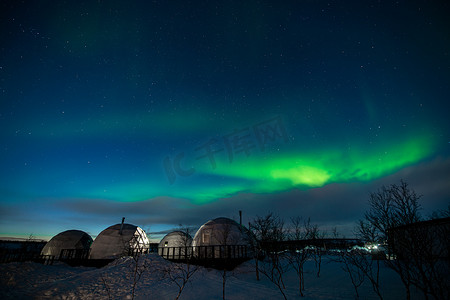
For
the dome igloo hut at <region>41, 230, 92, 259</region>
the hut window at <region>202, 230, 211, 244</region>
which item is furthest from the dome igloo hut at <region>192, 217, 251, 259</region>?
the dome igloo hut at <region>41, 230, 92, 259</region>

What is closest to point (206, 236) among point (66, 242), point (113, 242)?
point (113, 242)

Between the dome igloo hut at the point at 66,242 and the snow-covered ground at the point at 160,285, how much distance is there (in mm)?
15549

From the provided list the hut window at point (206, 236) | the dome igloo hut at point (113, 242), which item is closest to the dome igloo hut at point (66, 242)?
the dome igloo hut at point (113, 242)

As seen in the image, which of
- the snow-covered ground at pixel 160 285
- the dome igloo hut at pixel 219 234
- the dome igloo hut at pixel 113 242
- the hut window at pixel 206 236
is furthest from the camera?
the dome igloo hut at pixel 113 242

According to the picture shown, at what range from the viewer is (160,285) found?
12.4 metres

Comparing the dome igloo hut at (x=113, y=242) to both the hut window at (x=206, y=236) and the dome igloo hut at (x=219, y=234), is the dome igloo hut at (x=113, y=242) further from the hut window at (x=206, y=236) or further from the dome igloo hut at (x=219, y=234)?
the hut window at (x=206, y=236)

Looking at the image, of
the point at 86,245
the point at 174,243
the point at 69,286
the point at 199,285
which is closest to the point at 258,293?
the point at 199,285

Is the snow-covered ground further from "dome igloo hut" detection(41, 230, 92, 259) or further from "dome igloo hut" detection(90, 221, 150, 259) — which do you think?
"dome igloo hut" detection(41, 230, 92, 259)

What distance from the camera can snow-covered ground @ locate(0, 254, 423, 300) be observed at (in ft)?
35.7

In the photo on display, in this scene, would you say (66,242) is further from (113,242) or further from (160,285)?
(160,285)

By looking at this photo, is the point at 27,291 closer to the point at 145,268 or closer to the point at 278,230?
the point at 145,268

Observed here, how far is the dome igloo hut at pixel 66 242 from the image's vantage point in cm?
2922

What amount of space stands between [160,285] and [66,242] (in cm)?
2566

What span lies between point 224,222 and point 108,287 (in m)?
15.7
